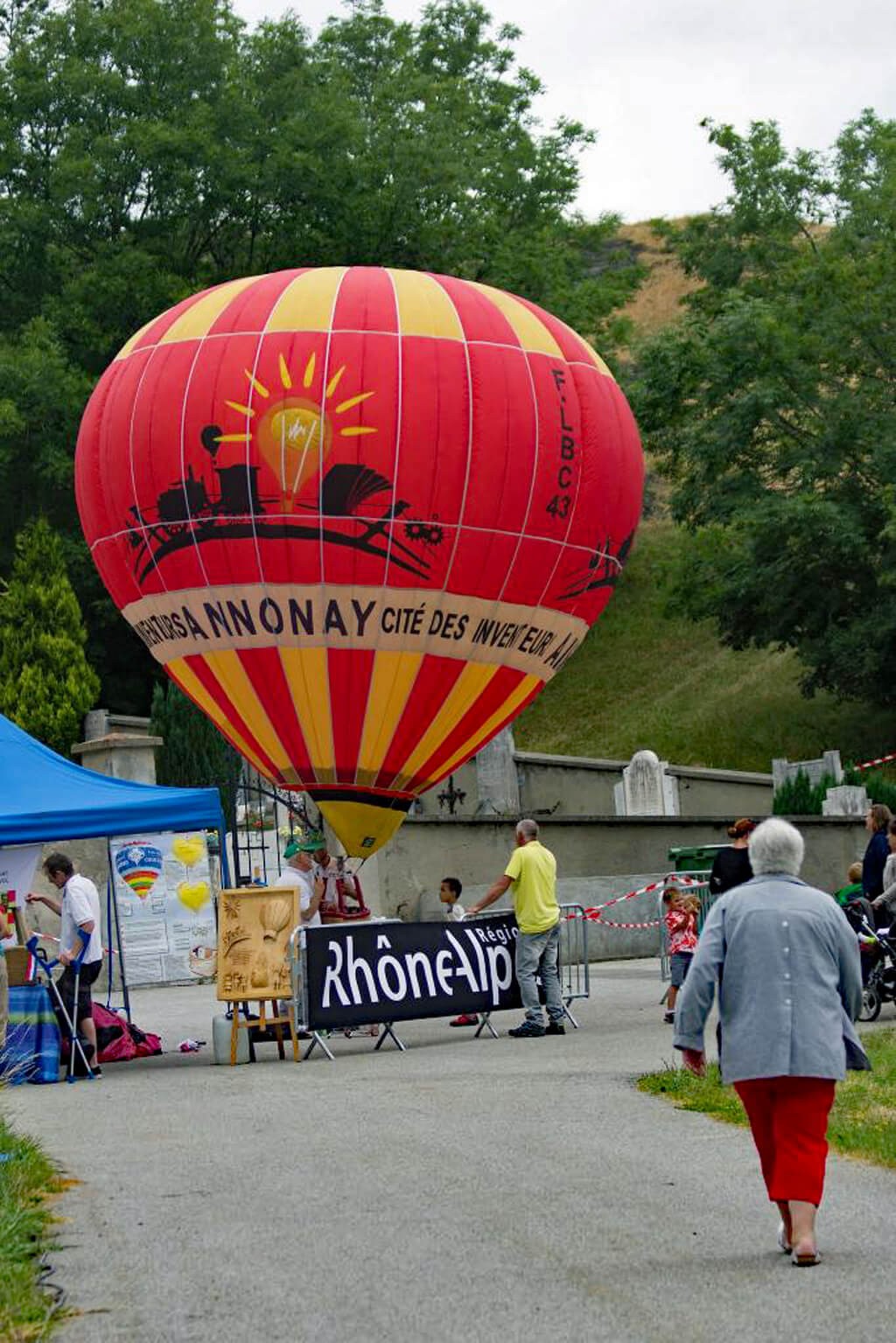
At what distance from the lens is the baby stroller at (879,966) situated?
1619 centimetres

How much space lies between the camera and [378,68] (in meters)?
56.8

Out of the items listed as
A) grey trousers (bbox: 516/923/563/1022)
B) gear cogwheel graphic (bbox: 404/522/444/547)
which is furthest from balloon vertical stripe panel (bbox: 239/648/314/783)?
grey trousers (bbox: 516/923/563/1022)

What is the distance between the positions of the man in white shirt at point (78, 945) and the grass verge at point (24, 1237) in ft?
17.5

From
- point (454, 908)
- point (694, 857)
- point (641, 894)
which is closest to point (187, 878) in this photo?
point (454, 908)

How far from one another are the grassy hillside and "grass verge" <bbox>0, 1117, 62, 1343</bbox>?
3693 cm

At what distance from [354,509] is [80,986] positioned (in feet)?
19.3

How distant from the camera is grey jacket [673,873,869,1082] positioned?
24.0 ft

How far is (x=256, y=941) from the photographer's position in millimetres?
16125

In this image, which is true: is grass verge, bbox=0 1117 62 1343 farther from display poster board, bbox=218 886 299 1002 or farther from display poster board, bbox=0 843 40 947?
display poster board, bbox=0 843 40 947

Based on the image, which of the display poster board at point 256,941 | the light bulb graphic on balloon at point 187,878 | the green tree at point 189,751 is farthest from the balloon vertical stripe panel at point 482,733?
the green tree at point 189,751

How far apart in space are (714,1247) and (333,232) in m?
42.5

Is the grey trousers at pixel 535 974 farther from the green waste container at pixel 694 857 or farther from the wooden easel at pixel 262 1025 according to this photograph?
the green waste container at pixel 694 857

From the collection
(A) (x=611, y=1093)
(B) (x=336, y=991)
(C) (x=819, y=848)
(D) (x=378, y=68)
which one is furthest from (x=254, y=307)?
(D) (x=378, y=68)

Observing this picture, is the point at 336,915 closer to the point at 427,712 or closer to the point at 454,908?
the point at 454,908
